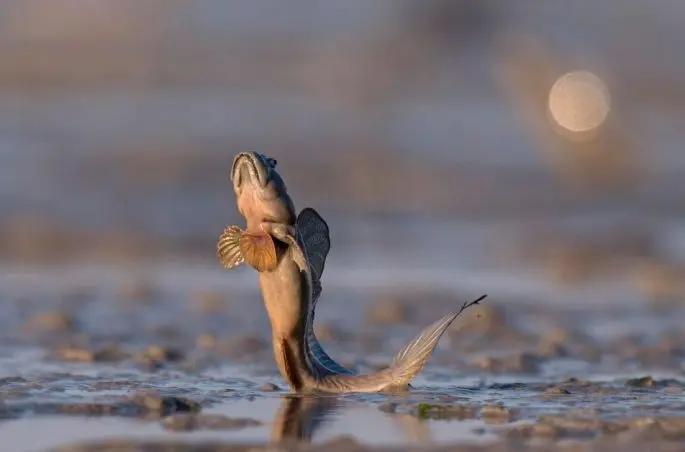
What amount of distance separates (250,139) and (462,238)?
5.38 meters

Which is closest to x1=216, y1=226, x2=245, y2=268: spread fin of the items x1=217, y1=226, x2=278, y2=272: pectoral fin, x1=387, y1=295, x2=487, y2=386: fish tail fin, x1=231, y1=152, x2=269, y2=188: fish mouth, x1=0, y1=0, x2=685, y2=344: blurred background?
x1=217, y1=226, x2=278, y2=272: pectoral fin

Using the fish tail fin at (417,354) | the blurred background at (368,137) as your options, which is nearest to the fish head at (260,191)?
the fish tail fin at (417,354)

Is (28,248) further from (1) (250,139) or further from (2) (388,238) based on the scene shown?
(1) (250,139)

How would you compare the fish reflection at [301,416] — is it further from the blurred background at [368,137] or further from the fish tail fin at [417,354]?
the blurred background at [368,137]

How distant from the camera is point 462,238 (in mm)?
9883

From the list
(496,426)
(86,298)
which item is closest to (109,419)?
(496,426)

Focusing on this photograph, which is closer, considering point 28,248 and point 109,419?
point 109,419

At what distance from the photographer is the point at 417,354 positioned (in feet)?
13.5

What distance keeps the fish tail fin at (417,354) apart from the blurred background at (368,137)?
260 centimetres

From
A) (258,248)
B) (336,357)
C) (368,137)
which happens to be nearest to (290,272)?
(258,248)

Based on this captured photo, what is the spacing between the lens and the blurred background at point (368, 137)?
878 cm

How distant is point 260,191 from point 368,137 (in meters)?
11.4

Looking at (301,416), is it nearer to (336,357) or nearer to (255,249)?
(255,249)

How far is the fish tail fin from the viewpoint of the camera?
412cm
